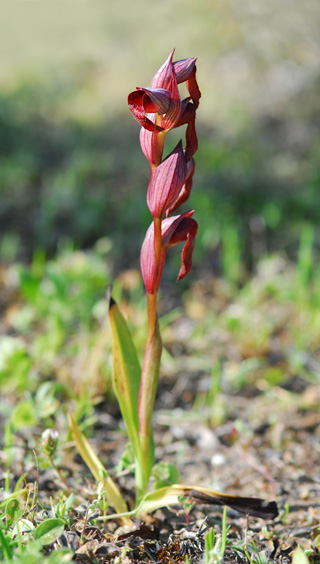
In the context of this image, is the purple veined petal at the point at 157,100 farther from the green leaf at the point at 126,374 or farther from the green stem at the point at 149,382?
the green leaf at the point at 126,374

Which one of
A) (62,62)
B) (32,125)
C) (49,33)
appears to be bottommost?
(32,125)

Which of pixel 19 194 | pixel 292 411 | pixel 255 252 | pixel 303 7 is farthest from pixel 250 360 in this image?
pixel 303 7

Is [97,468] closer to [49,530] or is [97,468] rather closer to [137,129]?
[49,530]

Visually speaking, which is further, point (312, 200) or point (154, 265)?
point (312, 200)

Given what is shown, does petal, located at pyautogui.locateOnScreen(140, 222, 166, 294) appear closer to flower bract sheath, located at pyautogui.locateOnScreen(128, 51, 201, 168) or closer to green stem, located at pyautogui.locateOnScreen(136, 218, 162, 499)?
green stem, located at pyautogui.locateOnScreen(136, 218, 162, 499)

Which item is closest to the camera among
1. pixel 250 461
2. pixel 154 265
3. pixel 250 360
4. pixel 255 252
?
pixel 154 265

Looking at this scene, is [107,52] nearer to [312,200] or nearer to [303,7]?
[303,7]

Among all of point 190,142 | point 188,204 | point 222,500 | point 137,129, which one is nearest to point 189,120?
point 190,142

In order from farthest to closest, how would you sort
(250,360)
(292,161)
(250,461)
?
(292,161) < (250,360) < (250,461)
